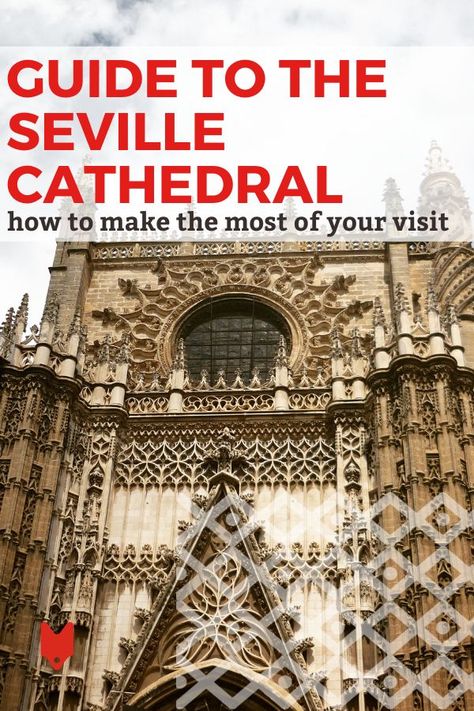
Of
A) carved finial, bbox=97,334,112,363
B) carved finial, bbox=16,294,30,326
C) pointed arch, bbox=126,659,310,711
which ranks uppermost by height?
carved finial, bbox=16,294,30,326

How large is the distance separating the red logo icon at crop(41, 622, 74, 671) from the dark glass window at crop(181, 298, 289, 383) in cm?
696

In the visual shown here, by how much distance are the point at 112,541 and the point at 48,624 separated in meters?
2.16

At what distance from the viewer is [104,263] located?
76.7 feet

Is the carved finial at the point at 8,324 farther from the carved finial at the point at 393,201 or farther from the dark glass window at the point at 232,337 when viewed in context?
the carved finial at the point at 393,201

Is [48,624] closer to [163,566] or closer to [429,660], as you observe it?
[163,566]

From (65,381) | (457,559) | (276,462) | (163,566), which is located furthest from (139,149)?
(457,559)

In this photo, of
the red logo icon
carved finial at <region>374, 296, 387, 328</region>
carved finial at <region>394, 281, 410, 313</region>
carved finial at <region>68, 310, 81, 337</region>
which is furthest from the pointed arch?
carved finial at <region>394, 281, 410, 313</region>

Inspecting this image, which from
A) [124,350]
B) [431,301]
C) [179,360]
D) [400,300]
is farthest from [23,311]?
[431,301]

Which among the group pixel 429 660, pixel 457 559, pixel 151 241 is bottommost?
pixel 429 660

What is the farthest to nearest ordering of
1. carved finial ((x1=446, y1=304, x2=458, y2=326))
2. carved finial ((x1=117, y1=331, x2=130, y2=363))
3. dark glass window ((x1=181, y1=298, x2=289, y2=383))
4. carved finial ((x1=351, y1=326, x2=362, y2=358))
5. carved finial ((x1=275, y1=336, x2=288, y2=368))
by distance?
1. dark glass window ((x1=181, y1=298, x2=289, y2=383))
2. carved finial ((x1=117, y1=331, x2=130, y2=363))
3. carved finial ((x1=275, y1=336, x2=288, y2=368))
4. carved finial ((x1=351, y1=326, x2=362, y2=358))
5. carved finial ((x1=446, y1=304, x2=458, y2=326))

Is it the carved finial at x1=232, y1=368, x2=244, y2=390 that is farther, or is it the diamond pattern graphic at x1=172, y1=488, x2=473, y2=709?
the carved finial at x1=232, y1=368, x2=244, y2=390

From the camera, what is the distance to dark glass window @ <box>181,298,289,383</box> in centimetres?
2173

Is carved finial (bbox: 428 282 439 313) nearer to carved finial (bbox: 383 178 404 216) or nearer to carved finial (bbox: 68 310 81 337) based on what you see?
carved finial (bbox: 383 178 404 216)

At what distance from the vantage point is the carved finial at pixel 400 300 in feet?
63.9
